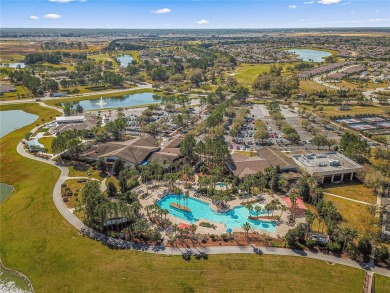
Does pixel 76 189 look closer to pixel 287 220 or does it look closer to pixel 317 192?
pixel 287 220

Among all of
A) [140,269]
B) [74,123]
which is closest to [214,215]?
[140,269]

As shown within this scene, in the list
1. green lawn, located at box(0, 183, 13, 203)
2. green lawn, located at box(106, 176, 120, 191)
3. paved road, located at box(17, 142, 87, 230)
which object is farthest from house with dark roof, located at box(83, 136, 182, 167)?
green lawn, located at box(0, 183, 13, 203)

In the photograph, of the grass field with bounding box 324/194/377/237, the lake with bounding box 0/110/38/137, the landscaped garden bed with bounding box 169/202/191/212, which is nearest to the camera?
the grass field with bounding box 324/194/377/237

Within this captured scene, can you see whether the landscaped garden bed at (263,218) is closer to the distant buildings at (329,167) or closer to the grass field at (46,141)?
the distant buildings at (329,167)

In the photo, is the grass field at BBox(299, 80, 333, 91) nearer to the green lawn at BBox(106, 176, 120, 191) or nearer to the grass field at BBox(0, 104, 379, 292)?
the green lawn at BBox(106, 176, 120, 191)

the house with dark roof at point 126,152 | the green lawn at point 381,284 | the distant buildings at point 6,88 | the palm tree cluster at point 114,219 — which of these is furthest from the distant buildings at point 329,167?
the distant buildings at point 6,88

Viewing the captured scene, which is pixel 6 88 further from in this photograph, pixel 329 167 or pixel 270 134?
pixel 329 167
